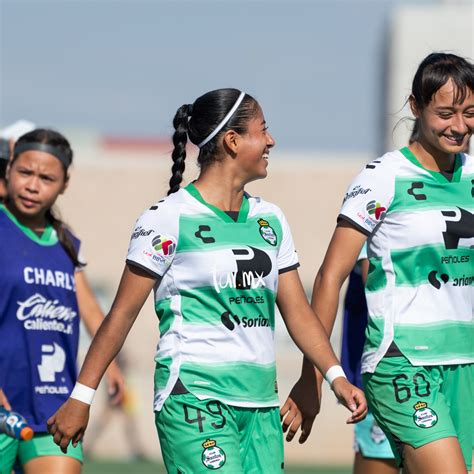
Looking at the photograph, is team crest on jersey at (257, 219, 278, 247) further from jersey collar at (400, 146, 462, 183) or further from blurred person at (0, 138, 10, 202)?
blurred person at (0, 138, 10, 202)

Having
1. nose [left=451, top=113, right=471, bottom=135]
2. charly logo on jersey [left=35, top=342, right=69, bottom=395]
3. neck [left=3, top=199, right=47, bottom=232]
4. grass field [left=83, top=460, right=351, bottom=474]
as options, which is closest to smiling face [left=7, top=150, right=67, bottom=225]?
neck [left=3, top=199, right=47, bottom=232]

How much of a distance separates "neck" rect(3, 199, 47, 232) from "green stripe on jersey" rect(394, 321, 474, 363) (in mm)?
2289

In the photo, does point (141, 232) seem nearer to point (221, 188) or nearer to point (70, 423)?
point (221, 188)

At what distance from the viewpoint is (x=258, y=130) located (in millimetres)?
5430

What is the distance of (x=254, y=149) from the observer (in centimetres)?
539

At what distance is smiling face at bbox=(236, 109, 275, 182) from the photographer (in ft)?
17.7

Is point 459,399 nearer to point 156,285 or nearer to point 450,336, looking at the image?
point 450,336

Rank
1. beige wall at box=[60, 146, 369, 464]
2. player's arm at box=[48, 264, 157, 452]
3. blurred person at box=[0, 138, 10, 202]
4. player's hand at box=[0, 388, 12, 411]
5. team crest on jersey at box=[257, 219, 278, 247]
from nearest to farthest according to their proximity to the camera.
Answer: player's arm at box=[48, 264, 157, 452] < team crest on jersey at box=[257, 219, 278, 247] < player's hand at box=[0, 388, 12, 411] < blurred person at box=[0, 138, 10, 202] < beige wall at box=[60, 146, 369, 464]

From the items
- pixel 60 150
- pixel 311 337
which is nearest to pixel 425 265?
pixel 311 337

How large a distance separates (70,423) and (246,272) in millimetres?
986

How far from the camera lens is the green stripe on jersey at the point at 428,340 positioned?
546 cm

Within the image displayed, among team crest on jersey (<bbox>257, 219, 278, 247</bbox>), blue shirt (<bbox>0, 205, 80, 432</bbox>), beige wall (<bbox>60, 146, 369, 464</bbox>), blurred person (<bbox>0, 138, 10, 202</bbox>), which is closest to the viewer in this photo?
team crest on jersey (<bbox>257, 219, 278, 247</bbox>)

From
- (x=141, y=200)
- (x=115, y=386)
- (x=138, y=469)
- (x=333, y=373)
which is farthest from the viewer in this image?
(x=141, y=200)

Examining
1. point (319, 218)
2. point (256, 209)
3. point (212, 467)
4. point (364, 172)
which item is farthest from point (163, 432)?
point (319, 218)
